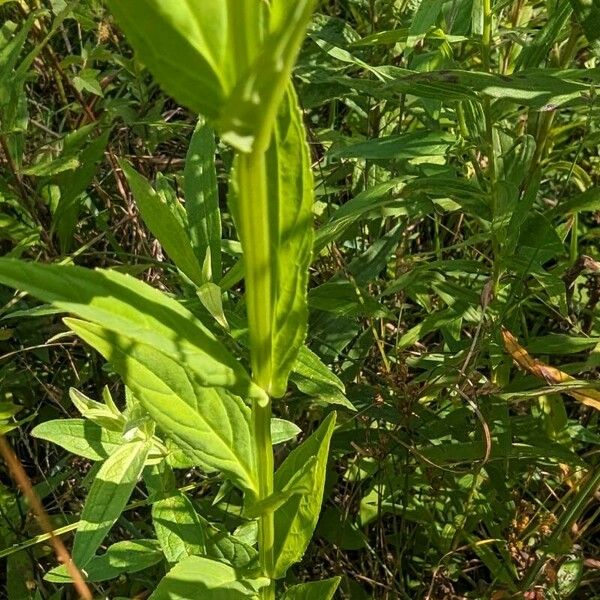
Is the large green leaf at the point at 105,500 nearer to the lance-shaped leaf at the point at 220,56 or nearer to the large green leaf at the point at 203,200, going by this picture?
the large green leaf at the point at 203,200

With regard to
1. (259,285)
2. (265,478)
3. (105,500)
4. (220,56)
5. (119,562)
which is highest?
(220,56)

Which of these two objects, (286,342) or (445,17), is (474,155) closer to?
(445,17)

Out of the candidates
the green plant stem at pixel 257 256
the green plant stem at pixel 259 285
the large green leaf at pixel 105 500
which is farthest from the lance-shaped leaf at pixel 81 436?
the green plant stem at pixel 257 256

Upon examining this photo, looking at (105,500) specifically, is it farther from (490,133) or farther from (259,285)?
(490,133)

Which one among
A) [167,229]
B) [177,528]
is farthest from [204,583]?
[167,229]

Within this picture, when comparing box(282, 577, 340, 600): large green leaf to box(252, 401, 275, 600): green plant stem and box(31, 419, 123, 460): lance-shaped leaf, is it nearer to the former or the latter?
box(252, 401, 275, 600): green plant stem
